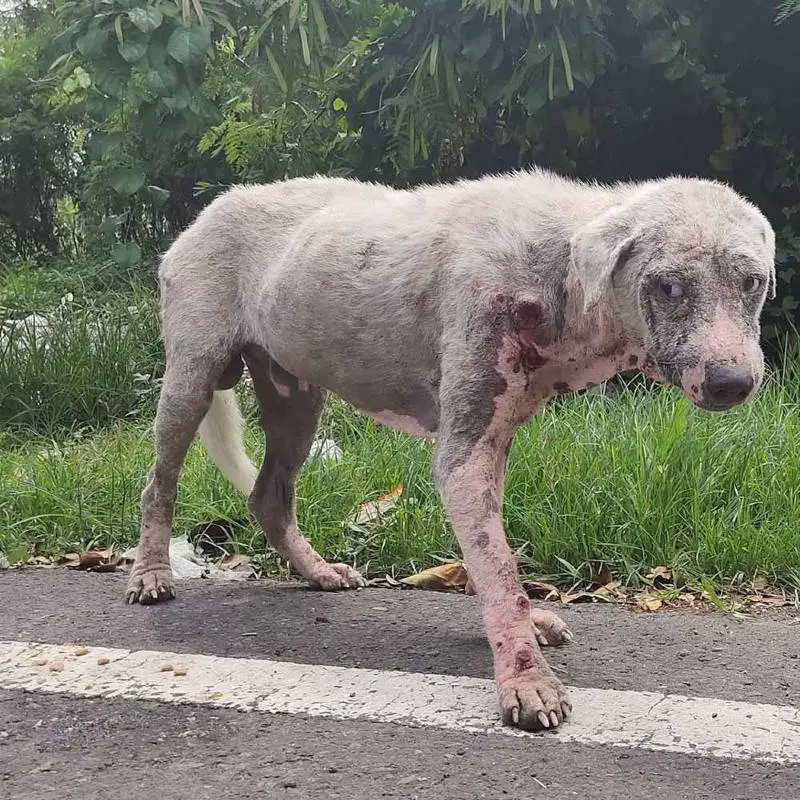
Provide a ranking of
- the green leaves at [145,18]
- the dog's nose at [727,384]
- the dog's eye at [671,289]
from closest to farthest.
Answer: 1. the dog's nose at [727,384]
2. the dog's eye at [671,289]
3. the green leaves at [145,18]

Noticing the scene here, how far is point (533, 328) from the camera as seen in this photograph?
2816mm

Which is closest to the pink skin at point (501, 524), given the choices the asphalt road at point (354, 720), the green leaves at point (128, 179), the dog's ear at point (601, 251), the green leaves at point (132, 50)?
the asphalt road at point (354, 720)

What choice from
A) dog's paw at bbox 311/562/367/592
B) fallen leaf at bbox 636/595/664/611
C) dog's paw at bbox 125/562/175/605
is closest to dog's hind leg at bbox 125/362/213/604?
dog's paw at bbox 125/562/175/605

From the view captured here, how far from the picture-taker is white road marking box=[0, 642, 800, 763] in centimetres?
242

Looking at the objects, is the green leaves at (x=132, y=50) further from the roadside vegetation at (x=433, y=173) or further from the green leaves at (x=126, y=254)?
the green leaves at (x=126, y=254)

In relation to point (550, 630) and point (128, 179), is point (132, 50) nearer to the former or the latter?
point (128, 179)

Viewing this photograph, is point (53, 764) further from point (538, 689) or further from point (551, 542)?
point (551, 542)

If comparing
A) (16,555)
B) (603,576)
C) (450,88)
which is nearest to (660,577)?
(603,576)

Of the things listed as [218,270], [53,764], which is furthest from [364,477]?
[53,764]

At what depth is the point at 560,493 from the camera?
4172 mm

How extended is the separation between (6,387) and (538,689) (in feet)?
17.5

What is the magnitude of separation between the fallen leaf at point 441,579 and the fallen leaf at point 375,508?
0.48m

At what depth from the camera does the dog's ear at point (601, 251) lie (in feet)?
8.40

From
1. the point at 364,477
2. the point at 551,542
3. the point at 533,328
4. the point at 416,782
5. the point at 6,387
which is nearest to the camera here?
the point at 416,782
